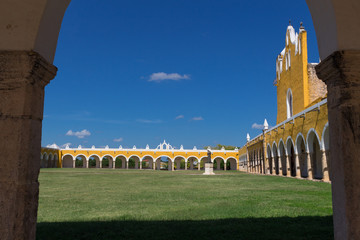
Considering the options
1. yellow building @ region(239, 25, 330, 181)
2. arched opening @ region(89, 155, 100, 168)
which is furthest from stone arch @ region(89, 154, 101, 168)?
yellow building @ region(239, 25, 330, 181)

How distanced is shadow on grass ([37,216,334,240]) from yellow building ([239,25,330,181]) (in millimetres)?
10838

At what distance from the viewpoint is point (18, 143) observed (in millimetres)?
2754

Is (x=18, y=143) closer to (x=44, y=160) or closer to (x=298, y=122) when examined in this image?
(x=298, y=122)

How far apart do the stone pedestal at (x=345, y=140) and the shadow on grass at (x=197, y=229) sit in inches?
64.9

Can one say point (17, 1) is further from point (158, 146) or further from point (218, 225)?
point (158, 146)

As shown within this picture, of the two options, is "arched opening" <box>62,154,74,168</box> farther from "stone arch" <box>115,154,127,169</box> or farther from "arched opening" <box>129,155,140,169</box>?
"arched opening" <box>129,155,140,169</box>

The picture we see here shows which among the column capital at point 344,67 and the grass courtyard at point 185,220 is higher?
the column capital at point 344,67

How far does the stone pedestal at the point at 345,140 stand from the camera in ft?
8.99

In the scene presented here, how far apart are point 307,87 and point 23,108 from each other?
826 inches

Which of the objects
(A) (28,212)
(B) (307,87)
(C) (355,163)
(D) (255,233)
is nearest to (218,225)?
(D) (255,233)

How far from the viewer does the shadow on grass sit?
14.1 ft

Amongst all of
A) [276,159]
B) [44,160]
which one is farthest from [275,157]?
[44,160]

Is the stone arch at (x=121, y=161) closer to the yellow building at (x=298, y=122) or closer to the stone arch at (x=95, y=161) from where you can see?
the stone arch at (x=95, y=161)

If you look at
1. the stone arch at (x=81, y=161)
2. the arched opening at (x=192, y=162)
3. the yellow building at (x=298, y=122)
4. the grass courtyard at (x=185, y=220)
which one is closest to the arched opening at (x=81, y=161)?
the stone arch at (x=81, y=161)
